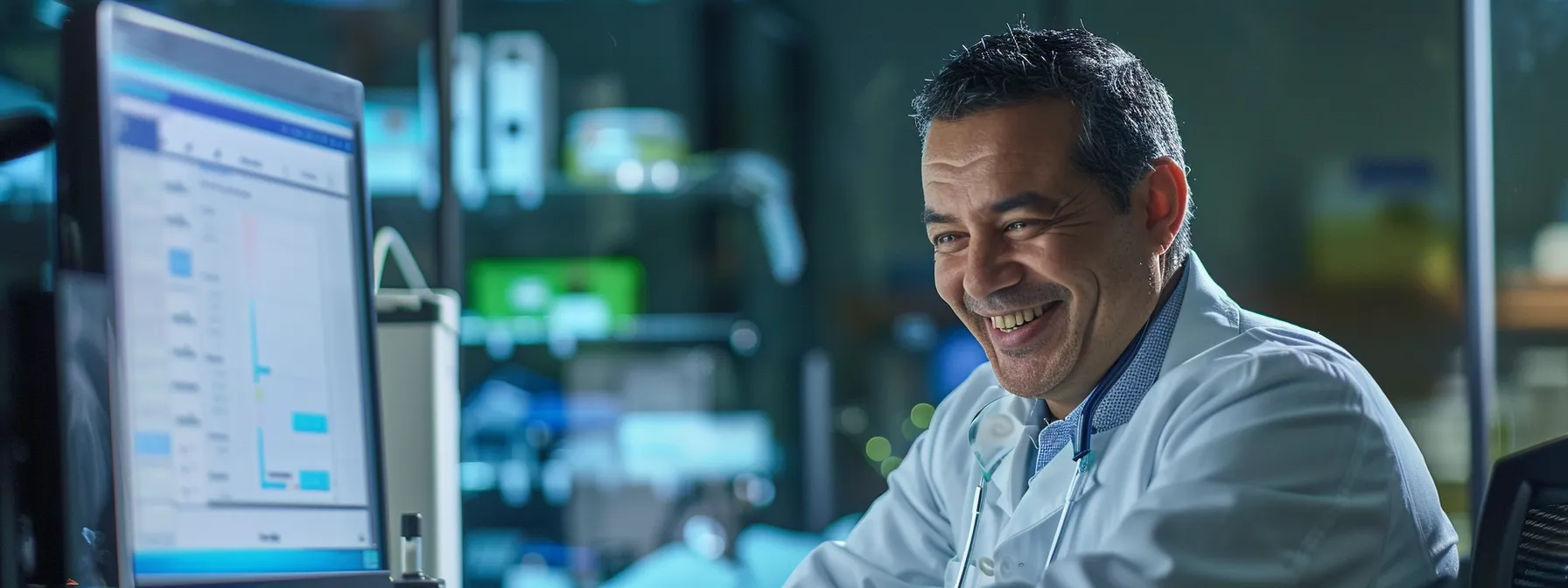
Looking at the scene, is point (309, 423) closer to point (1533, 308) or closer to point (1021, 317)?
point (1021, 317)

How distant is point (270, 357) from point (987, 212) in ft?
2.03

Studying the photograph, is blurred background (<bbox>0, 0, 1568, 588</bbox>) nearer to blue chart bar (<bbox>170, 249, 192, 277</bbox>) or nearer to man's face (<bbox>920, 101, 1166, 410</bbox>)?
man's face (<bbox>920, 101, 1166, 410</bbox>)

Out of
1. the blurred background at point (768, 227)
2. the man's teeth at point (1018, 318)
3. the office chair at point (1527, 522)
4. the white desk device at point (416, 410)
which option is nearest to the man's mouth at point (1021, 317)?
the man's teeth at point (1018, 318)

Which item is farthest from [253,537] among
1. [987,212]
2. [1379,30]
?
[1379,30]

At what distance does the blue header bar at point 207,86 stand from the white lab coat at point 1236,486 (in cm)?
63

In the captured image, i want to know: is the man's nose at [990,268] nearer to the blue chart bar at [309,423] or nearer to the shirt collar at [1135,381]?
the shirt collar at [1135,381]

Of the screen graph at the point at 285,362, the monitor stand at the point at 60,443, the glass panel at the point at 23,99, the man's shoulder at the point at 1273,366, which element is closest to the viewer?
the monitor stand at the point at 60,443

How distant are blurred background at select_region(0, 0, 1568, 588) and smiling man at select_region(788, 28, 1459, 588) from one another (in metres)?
1.58

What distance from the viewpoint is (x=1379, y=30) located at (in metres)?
2.98

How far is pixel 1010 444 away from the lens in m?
1.34

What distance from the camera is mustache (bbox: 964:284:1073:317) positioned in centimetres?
127

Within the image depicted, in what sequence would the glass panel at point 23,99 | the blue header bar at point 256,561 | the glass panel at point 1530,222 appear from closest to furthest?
the blue header bar at point 256,561, the glass panel at point 1530,222, the glass panel at point 23,99

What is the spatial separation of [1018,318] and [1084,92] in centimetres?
22

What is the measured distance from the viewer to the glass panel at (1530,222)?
92.3 inches
